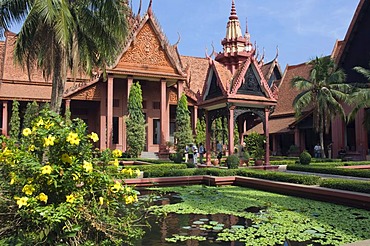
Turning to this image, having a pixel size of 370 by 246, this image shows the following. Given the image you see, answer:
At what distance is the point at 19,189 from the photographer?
3.26 meters

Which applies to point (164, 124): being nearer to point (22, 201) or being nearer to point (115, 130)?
point (115, 130)

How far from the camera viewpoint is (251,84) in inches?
621

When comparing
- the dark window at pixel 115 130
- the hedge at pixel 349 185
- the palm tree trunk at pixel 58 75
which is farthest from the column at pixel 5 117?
the hedge at pixel 349 185

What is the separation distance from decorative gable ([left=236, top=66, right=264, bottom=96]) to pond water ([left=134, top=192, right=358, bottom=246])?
8.85 metres

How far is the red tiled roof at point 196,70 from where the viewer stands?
32.8m

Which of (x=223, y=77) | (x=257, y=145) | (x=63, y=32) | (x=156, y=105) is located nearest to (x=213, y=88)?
(x=223, y=77)

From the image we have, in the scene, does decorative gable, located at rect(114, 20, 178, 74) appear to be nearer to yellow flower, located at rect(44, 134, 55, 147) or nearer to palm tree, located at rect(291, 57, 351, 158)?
palm tree, located at rect(291, 57, 351, 158)

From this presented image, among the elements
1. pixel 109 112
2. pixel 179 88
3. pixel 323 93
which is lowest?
pixel 109 112

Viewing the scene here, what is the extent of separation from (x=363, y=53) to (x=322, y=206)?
18.8m

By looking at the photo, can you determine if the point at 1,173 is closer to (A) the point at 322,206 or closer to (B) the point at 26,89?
(A) the point at 322,206

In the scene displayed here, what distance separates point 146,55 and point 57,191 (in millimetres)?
22034

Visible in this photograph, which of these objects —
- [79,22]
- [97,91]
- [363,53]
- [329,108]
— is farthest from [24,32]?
[363,53]

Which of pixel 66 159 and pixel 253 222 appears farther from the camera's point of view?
pixel 253 222

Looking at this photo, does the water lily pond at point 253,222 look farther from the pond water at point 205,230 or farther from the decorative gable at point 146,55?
the decorative gable at point 146,55
